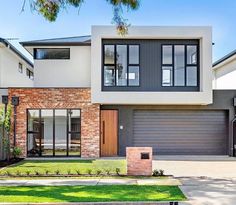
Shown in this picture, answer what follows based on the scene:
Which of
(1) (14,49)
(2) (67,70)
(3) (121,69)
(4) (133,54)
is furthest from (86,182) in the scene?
(1) (14,49)

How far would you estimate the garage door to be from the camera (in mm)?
21094

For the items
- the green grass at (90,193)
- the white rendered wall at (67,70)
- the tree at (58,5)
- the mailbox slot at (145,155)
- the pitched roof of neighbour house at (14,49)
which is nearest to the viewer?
the green grass at (90,193)

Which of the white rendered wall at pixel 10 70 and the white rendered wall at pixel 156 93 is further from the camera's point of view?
the white rendered wall at pixel 10 70

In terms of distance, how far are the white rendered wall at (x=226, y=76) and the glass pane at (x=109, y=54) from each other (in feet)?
31.2

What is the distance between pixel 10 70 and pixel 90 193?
15.7 meters

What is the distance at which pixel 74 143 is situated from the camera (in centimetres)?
1989

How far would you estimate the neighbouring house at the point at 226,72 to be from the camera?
25628 millimetres

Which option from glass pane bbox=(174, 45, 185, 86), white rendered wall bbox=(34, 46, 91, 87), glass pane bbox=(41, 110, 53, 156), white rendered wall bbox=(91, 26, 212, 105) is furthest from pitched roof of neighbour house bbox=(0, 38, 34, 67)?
glass pane bbox=(174, 45, 185, 86)

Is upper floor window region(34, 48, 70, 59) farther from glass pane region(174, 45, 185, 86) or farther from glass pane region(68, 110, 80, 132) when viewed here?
glass pane region(174, 45, 185, 86)

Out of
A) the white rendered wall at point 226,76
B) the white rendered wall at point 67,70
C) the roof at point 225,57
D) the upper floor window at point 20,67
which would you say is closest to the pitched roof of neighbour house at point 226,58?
the roof at point 225,57

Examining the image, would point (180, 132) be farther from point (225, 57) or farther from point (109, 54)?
point (225, 57)

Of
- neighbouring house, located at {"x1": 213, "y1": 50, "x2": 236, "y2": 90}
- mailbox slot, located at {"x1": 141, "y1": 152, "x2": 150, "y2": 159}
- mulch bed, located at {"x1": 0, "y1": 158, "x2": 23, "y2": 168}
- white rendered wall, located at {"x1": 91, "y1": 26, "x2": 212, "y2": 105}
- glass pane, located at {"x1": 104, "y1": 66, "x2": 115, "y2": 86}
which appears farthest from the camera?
neighbouring house, located at {"x1": 213, "y1": 50, "x2": 236, "y2": 90}

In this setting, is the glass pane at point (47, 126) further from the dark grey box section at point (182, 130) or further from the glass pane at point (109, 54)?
the dark grey box section at point (182, 130)

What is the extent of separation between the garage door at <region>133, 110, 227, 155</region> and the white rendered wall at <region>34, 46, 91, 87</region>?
13.1ft
